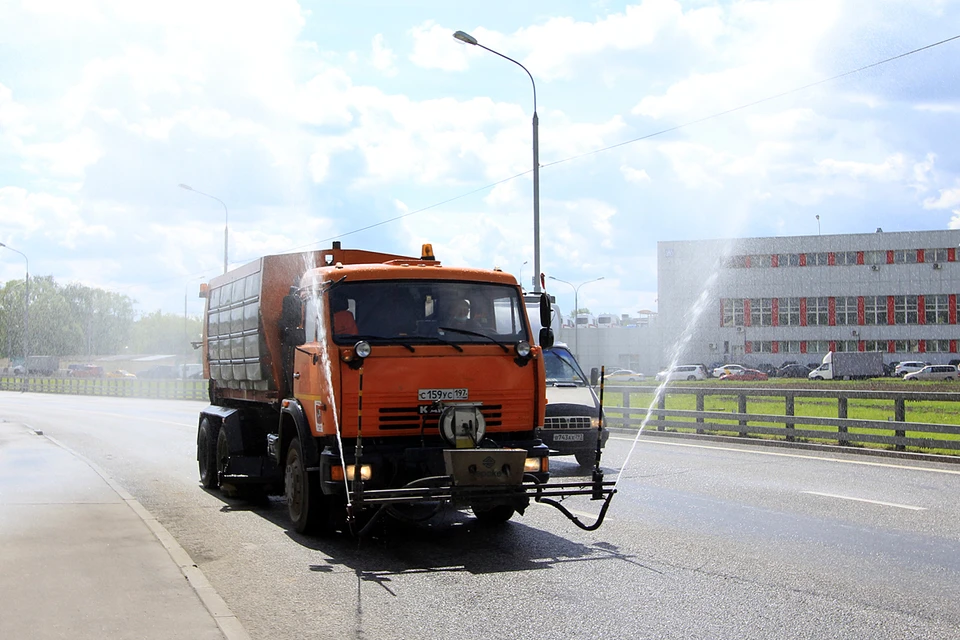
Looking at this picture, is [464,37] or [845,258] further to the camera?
[845,258]

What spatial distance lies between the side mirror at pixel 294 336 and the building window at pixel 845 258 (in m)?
85.0

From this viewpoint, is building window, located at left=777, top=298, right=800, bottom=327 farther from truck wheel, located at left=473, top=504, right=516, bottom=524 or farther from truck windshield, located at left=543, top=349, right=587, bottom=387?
truck wheel, located at left=473, top=504, right=516, bottom=524

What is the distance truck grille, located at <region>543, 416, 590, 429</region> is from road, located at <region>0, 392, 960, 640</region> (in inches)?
51.1

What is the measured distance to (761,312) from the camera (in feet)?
290

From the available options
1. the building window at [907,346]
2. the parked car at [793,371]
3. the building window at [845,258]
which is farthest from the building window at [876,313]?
the parked car at [793,371]

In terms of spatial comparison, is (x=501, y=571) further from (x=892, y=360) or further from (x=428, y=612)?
(x=892, y=360)

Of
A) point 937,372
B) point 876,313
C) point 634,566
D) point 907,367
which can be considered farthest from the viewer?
point 876,313

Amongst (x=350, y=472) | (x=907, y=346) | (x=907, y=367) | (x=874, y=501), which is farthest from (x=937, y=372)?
(x=350, y=472)

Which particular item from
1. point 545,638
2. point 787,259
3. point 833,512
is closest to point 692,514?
point 833,512

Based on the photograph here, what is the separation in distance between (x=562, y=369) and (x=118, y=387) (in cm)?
5078

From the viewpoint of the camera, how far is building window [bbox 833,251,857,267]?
8844cm

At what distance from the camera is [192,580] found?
7.25 m

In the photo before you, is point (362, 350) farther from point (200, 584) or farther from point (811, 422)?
point (811, 422)

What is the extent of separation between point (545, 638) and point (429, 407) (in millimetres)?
3243
